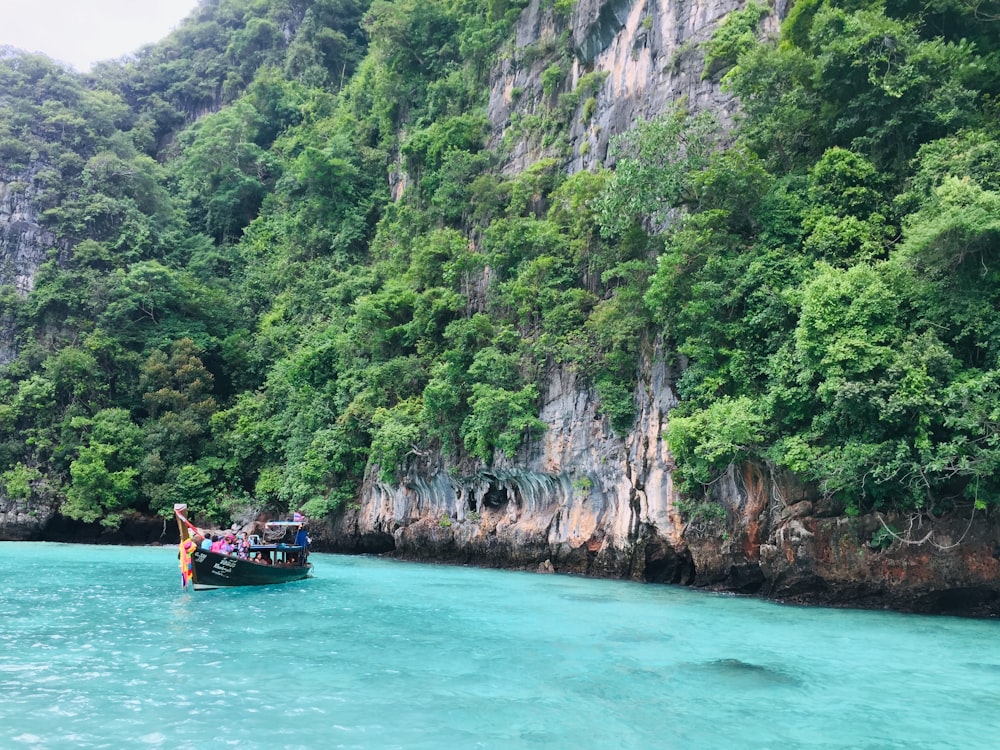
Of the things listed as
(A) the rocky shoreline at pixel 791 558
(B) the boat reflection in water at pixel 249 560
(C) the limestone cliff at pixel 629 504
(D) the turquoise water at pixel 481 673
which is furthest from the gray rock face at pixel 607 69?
(B) the boat reflection in water at pixel 249 560

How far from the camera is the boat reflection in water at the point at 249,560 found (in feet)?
43.9

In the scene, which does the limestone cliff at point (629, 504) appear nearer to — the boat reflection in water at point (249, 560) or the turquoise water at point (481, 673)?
the turquoise water at point (481, 673)

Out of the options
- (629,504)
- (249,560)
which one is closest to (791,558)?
(629,504)

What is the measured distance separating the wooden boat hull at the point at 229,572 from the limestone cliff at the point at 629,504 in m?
6.48

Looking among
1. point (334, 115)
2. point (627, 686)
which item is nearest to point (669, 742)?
point (627, 686)

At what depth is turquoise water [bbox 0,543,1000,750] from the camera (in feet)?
18.9

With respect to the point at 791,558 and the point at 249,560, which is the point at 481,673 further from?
the point at 249,560

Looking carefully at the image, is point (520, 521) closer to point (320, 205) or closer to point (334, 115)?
point (320, 205)

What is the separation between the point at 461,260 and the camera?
21438 millimetres

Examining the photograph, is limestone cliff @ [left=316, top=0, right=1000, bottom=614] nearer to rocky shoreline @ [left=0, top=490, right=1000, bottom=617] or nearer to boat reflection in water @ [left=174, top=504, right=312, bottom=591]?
rocky shoreline @ [left=0, top=490, right=1000, bottom=617]

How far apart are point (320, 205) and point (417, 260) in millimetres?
9650

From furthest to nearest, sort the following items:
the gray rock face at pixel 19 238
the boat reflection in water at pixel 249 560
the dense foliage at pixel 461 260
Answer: the gray rock face at pixel 19 238 → the boat reflection in water at pixel 249 560 → the dense foliage at pixel 461 260

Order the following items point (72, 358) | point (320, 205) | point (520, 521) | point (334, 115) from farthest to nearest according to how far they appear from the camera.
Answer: point (334, 115) → point (320, 205) → point (72, 358) → point (520, 521)

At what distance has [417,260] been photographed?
76.0 feet
